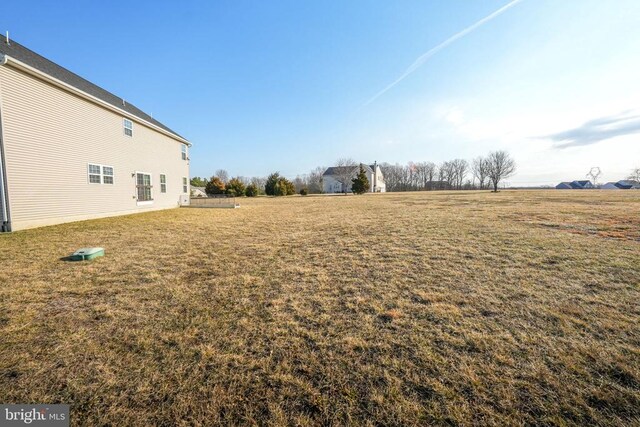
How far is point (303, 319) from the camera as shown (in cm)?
312

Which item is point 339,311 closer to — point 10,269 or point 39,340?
point 39,340

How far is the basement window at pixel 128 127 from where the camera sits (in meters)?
14.1

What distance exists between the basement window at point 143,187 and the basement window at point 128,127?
2362mm

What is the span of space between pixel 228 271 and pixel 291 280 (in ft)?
4.57

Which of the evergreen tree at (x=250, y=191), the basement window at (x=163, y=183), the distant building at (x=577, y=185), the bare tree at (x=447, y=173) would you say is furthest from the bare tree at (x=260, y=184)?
the distant building at (x=577, y=185)

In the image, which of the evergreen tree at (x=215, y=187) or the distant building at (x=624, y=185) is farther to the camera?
the distant building at (x=624, y=185)

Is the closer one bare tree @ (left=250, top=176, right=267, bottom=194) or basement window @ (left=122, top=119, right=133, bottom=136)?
basement window @ (left=122, top=119, right=133, bottom=136)

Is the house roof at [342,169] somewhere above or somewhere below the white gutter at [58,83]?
above

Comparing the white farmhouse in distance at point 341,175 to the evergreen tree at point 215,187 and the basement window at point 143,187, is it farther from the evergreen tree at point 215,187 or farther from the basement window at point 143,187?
the basement window at point 143,187

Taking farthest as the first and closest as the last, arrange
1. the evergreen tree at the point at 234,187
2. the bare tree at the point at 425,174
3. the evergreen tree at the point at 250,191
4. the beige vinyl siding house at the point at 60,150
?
the bare tree at the point at 425,174 → the evergreen tree at the point at 250,191 → the evergreen tree at the point at 234,187 → the beige vinyl siding house at the point at 60,150
